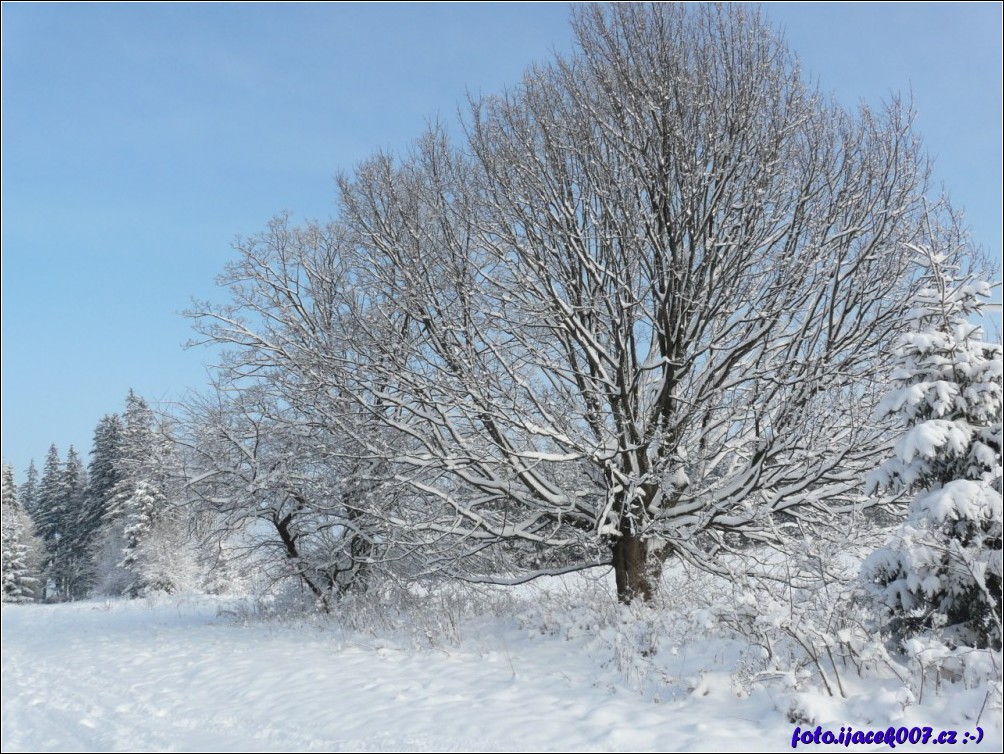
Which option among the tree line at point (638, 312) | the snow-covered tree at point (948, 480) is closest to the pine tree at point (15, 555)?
the tree line at point (638, 312)

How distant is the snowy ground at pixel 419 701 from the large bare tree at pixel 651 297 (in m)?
2.04

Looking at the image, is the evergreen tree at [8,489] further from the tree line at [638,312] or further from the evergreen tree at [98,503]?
the tree line at [638,312]


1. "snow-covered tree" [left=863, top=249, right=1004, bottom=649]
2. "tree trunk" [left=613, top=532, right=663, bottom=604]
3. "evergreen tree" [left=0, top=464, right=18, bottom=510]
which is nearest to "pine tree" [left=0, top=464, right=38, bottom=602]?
"evergreen tree" [left=0, top=464, right=18, bottom=510]

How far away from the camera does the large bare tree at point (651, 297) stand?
8805mm

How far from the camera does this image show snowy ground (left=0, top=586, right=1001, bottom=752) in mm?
4922

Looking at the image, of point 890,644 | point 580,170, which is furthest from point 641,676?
point 580,170

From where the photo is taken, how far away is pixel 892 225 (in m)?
8.90

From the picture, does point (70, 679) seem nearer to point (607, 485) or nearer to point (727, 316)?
point (607, 485)

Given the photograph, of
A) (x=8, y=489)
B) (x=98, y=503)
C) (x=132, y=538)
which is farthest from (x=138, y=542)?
(x=8, y=489)

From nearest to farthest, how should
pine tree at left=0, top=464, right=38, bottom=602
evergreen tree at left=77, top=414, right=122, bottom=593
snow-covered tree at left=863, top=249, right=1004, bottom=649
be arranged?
snow-covered tree at left=863, top=249, right=1004, bottom=649
evergreen tree at left=77, top=414, right=122, bottom=593
pine tree at left=0, top=464, right=38, bottom=602

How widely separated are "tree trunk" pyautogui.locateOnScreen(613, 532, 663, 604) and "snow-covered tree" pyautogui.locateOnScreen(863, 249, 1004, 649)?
13.7ft

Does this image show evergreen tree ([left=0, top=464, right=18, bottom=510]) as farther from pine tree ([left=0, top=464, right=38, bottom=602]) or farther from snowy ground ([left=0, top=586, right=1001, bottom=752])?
snowy ground ([left=0, top=586, right=1001, bottom=752])

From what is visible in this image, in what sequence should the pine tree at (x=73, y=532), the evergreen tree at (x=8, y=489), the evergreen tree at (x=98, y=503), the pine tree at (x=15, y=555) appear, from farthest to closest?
1. the pine tree at (x=73, y=532)
2. the evergreen tree at (x=8, y=489)
3. the pine tree at (x=15, y=555)
4. the evergreen tree at (x=98, y=503)

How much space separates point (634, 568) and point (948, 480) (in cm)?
493
